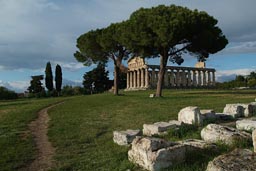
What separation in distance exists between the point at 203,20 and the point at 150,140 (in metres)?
26.0

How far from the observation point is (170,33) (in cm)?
2856

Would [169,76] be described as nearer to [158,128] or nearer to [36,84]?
[36,84]

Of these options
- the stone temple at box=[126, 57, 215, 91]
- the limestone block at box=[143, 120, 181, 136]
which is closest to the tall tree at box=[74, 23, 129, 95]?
the stone temple at box=[126, 57, 215, 91]

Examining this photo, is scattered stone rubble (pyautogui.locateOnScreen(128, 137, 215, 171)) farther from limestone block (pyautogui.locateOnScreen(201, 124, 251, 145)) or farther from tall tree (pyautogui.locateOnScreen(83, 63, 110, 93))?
tall tree (pyautogui.locateOnScreen(83, 63, 110, 93))

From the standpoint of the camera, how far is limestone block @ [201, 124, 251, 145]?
741cm

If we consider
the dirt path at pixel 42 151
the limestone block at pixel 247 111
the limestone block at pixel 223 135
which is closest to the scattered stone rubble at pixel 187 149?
the limestone block at pixel 223 135

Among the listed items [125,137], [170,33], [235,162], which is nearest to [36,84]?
[170,33]

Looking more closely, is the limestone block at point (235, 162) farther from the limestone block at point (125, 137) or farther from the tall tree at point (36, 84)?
the tall tree at point (36, 84)

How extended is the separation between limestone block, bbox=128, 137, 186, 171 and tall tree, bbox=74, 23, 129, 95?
31.3 m

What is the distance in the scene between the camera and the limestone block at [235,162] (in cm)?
523

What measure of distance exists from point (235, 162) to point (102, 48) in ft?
118

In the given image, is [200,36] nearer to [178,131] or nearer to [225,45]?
[225,45]

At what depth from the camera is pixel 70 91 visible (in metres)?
57.2

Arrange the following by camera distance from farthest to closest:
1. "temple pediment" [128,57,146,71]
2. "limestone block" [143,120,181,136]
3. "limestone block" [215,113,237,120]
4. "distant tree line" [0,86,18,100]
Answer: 1. "temple pediment" [128,57,146,71]
2. "distant tree line" [0,86,18,100]
3. "limestone block" [215,113,237,120]
4. "limestone block" [143,120,181,136]
